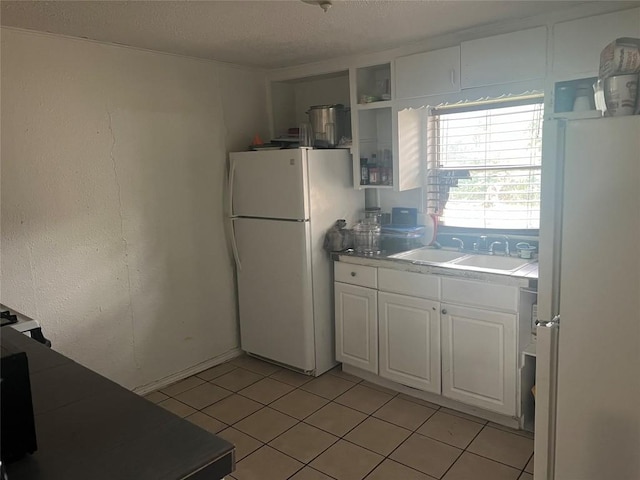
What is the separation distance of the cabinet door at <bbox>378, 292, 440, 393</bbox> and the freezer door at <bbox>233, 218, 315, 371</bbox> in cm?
54

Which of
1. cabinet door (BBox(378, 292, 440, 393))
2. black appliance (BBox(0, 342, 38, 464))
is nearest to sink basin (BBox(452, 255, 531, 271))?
cabinet door (BBox(378, 292, 440, 393))

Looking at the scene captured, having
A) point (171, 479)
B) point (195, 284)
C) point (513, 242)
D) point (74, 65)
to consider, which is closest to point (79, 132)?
point (74, 65)

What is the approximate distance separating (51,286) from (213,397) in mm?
1196

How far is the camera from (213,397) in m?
3.25

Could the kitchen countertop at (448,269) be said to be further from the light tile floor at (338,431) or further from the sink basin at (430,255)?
the light tile floor at (338,431)

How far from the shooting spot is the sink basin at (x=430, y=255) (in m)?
3.27

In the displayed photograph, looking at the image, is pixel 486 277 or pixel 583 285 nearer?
pixel 583 285

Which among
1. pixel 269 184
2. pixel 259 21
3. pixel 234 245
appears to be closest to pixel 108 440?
pixel 259 21

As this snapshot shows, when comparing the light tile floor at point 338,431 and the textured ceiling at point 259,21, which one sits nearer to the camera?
the textured ceiling at point 259,21

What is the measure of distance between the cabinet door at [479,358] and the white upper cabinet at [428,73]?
129 centimetres

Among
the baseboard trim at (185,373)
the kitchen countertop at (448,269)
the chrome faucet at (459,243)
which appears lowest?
the baseboard trim at (185,373)

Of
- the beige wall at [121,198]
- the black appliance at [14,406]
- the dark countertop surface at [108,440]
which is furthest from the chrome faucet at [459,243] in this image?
the black appliance at [14,406]

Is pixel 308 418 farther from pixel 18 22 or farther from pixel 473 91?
pixel 18 22

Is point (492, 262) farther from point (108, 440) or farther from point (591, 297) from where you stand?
point (108, 440)
